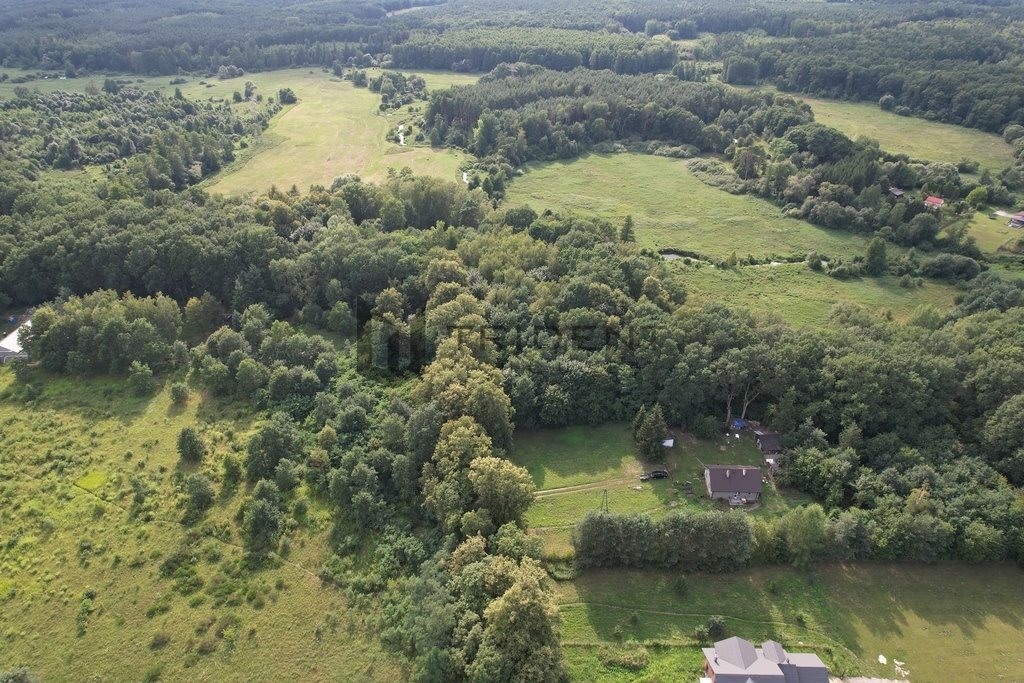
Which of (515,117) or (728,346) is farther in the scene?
(515,117)

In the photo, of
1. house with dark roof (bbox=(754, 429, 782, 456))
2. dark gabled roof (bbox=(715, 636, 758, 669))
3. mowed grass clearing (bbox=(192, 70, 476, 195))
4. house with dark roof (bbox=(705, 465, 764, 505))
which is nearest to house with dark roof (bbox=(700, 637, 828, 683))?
dark gabled roof (bbox=(715, 636, 758, 669))

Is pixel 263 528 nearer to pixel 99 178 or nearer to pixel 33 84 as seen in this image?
pixel 99 178

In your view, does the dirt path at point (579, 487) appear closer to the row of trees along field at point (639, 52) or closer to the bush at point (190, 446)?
the bush at point (190, 446)

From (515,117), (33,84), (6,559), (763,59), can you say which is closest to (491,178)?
(515,117)

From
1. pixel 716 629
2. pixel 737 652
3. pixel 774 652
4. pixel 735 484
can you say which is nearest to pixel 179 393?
pixel 735 484

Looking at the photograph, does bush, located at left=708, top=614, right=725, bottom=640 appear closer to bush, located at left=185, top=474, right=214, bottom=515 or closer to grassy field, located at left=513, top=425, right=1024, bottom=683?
grassy field, located at left=513, top=425, right=1024, bottom=683

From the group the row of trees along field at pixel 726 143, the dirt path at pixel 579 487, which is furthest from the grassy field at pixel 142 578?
the row of trees along field at pixel 726 143
